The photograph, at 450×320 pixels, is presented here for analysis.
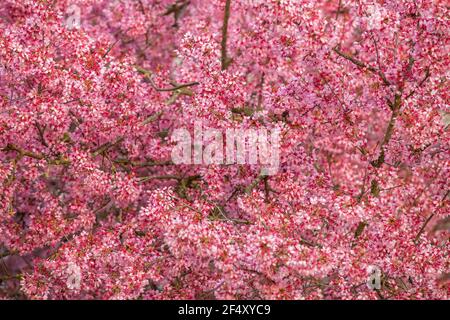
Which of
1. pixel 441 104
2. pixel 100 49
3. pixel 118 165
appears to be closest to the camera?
pixel 441 104

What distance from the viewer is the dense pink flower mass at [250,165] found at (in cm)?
793

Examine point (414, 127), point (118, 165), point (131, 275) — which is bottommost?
point (131, 275)

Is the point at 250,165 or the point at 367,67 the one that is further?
the point at 250,165

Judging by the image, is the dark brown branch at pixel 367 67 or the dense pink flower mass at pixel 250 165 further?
the dark brown branch at pixel 367 67

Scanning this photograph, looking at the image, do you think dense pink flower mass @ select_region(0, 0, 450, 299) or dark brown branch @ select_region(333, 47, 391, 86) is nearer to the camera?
dense pink flower mass @ select_region(0, 0, 450, 299)

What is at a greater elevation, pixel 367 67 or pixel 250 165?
pixel 367 67

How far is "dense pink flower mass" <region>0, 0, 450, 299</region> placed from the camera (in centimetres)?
793

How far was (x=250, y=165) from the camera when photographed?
938 cm

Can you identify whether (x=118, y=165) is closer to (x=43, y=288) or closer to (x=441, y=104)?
(x=43, y=288)

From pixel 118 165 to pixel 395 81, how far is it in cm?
504
